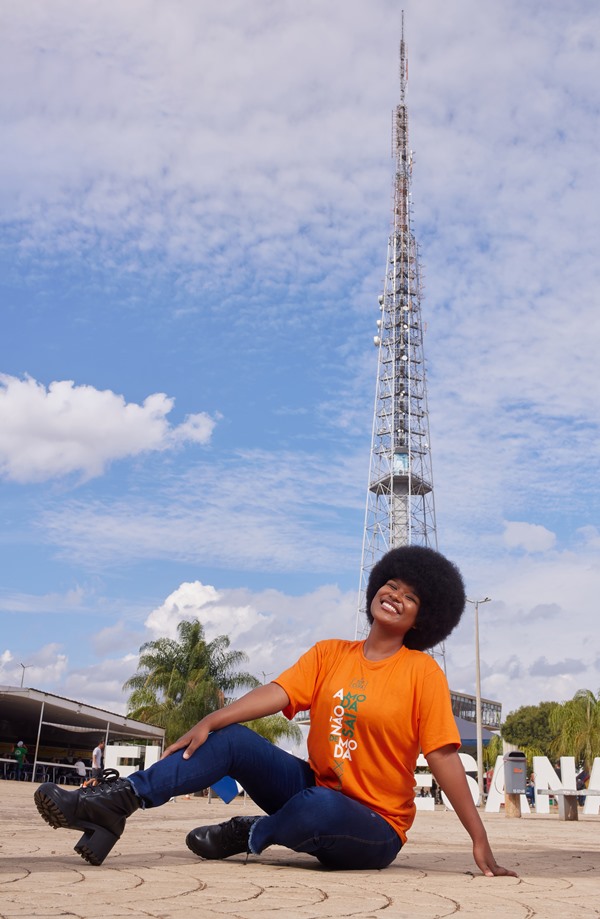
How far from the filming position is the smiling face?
3521 millimetres

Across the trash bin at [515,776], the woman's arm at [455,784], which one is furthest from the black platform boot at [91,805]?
the trash bin at [515,776]

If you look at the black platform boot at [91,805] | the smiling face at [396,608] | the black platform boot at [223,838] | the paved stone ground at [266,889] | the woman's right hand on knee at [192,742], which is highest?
the smiling face at [396,608]

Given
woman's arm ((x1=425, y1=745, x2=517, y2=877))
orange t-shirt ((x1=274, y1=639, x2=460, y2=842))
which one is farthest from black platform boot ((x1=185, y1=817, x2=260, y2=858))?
woman's arm ((x1=425, y1=745, x2=517, y2=877))

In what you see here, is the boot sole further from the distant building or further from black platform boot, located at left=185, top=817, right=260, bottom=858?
the distant building

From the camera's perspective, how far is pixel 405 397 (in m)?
52.4

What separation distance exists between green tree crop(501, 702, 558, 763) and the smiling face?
57021 mm

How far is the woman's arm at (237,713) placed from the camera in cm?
309

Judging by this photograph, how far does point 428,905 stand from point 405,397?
165 ft

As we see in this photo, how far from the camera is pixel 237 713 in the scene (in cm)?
320

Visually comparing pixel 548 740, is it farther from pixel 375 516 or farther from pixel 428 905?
pixel 428 905

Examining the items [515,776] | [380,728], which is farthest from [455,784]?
[515,776]

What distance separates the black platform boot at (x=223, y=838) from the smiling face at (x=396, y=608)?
887mm

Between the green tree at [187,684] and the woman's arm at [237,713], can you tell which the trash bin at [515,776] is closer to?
the woman's arm at [237,713]

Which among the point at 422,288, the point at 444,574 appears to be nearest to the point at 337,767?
the point at 444,574
